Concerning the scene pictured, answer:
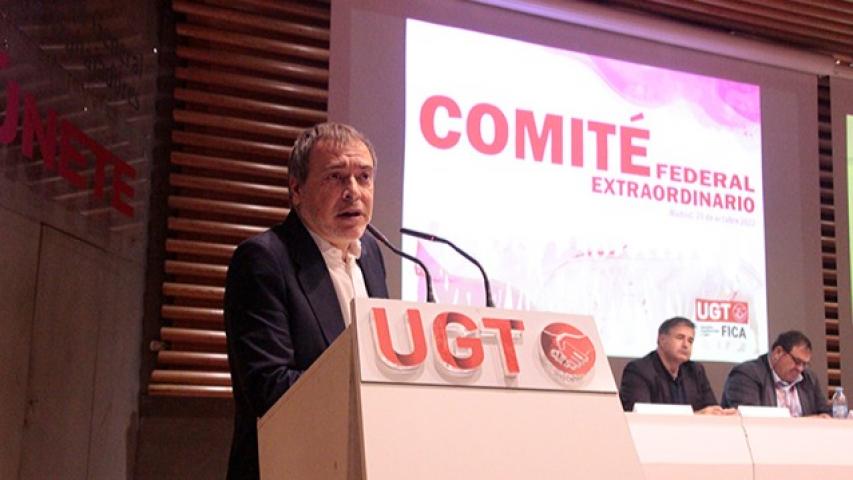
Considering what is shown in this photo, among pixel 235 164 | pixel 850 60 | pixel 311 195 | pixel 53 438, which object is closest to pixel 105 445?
pixel 53 438

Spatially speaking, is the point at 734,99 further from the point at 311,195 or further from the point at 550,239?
the point at 311,195

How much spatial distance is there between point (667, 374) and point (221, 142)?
2.77 m

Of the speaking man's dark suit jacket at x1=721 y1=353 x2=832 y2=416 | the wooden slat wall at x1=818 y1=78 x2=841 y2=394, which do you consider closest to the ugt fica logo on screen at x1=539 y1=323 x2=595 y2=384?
the speaking man's dark suit jacket at x1=721 y1=353 x2=832 y2=416

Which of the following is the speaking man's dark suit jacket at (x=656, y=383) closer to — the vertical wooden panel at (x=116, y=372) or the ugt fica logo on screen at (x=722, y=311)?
the ugt fica logo on screen at (x=722, y=311)

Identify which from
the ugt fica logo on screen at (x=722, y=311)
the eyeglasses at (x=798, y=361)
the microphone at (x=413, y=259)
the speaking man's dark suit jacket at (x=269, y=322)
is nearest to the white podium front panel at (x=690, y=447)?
the microphone at (x=413, y=259)

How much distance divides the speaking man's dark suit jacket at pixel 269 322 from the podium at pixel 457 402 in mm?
251

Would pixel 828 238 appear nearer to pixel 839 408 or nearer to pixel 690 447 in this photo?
pixel 839 408

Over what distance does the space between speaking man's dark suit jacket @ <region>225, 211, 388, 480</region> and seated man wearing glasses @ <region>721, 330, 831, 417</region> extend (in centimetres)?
382

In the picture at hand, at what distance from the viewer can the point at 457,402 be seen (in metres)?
1.46

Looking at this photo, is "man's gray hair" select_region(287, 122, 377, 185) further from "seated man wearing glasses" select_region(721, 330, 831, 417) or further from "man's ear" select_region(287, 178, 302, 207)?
"seated man wearing glasses" select_region(721, 330, 831, 417)

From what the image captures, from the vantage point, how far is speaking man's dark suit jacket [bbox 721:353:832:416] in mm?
5230

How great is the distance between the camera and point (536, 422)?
58.4 inches

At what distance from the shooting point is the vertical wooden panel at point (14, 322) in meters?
3.00

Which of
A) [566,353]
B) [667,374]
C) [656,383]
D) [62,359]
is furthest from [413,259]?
[667,374]
